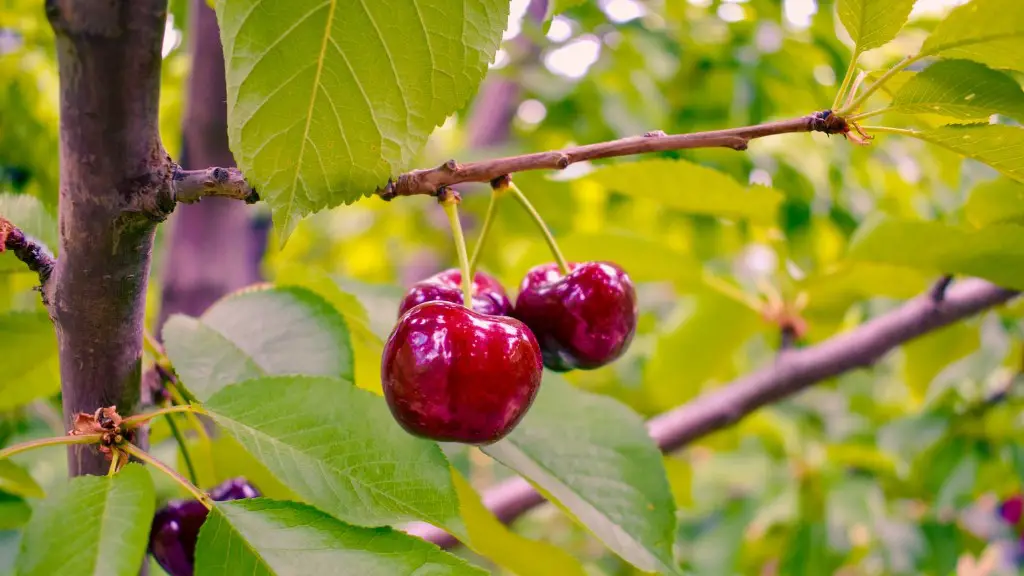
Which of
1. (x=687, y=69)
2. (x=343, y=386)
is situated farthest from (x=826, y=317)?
(x=343, y=386)

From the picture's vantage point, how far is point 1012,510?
191 cm

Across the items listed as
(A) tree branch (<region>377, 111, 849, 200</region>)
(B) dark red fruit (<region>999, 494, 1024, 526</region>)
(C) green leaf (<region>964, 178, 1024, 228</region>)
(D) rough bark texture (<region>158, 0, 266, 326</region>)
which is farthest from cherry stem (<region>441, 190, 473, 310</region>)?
(B) dark red fruit (<region>999, 494, 1024, 526</region>)

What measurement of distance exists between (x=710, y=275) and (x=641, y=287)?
31.2 inches

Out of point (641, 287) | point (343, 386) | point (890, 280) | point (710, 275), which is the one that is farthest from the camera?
point (641, 287)

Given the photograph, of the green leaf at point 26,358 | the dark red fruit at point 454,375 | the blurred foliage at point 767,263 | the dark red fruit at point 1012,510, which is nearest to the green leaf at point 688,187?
the blurred foliage at point 767,263

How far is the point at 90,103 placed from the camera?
432 millimetres

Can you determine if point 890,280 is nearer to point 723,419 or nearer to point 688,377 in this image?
point 723,419

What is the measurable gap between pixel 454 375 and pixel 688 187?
449 mm

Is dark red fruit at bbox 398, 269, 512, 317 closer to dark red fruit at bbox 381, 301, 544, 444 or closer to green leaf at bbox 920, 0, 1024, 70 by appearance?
dark red fruit at bbox 381, 301, 544, 444

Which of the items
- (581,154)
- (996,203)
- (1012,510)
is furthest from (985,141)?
(1012,510)

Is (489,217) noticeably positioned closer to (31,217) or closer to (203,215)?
(31,217)

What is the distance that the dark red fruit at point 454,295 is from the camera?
0.66 m

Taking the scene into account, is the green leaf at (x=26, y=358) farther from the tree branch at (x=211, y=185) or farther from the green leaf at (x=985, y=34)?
the green leaf at (x=985, y=34)

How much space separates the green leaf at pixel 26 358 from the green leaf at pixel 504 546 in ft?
1.39
